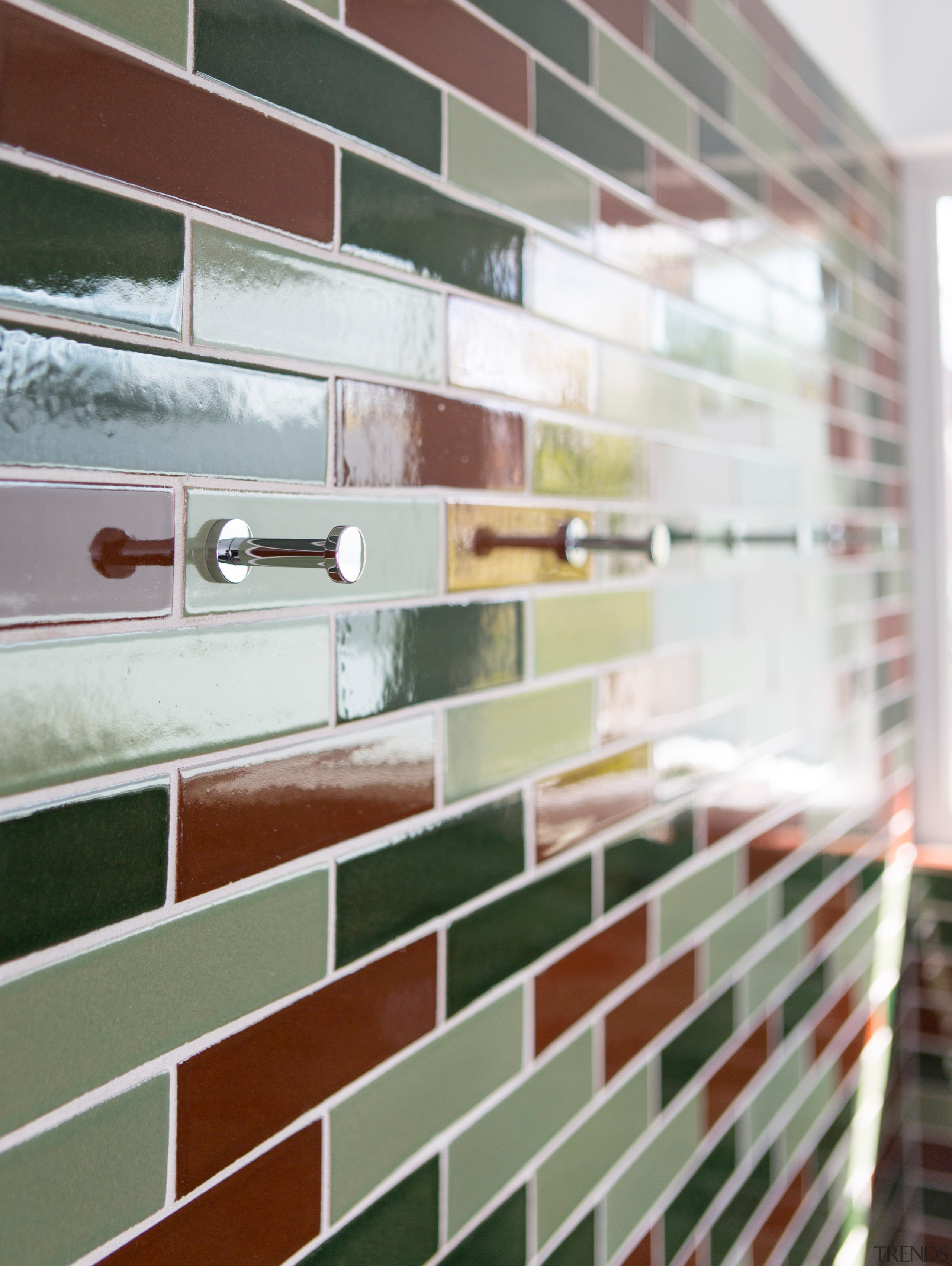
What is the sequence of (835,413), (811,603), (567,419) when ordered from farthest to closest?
(835,413), (811,603), (567,419)

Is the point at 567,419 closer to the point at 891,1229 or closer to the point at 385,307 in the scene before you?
the point at 385,307

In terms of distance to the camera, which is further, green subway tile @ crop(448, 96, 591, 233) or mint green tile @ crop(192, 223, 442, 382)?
green subway tile @ crop(448, 96, 591, 233)

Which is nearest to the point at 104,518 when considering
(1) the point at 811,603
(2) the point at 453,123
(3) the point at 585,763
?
(2) the point at 453,123

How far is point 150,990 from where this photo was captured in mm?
479

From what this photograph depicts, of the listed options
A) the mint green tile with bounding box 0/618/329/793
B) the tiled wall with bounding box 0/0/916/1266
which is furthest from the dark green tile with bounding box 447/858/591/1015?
the mint green tile with bounding box 0/618/329/793

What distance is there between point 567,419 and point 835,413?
88 centimetres

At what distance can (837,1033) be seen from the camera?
1542 mm

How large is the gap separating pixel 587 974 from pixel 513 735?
0.81 ft

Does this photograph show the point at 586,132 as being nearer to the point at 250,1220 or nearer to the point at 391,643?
the point at 391,643

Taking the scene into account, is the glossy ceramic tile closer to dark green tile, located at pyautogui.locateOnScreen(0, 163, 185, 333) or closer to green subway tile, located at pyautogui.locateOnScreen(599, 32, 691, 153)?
dark green tile, located at pyautogui.locateOnScreen(0, 163, 185, 333)

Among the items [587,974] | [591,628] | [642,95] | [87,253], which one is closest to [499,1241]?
[587,974]

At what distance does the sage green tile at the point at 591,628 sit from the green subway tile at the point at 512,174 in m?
0.30

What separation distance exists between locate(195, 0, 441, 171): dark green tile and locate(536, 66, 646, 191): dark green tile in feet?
0.54

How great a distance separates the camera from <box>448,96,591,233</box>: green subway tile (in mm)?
709
